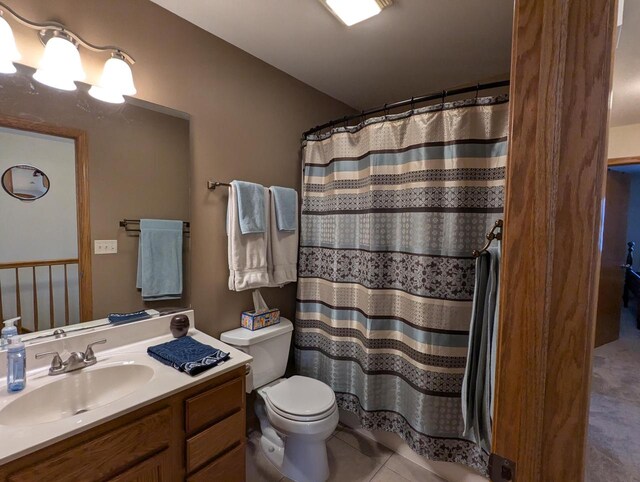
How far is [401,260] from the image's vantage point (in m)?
1.71

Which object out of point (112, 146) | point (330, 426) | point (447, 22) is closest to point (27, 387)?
point (112, 146)

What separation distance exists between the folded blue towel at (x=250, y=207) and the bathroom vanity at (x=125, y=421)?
0.71 m

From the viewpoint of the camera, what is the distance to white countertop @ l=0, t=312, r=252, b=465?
85 centimetres

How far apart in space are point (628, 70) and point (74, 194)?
3253 millimetres

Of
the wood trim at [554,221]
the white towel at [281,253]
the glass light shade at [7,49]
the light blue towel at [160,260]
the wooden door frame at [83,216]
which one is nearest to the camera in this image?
the wood trim at [554,221]

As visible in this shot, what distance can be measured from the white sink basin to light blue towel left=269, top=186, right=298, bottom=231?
43.0 inches

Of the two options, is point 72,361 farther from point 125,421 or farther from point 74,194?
point 74,194

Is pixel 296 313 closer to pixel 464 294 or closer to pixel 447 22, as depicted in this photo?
pixel 464 294

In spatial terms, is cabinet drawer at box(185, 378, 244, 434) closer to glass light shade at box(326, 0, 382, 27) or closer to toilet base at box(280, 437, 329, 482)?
toilet base at box(280, 437, 329, 482)

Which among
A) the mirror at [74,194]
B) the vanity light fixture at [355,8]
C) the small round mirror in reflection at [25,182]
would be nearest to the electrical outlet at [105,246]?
the mirror at [74,194]

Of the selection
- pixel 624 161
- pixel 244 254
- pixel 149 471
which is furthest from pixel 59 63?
pixel 624 161

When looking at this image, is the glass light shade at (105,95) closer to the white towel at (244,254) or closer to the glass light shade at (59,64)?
the glass light shade at (59,64)

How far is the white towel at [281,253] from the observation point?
1.98 m

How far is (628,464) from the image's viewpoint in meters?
1.79
